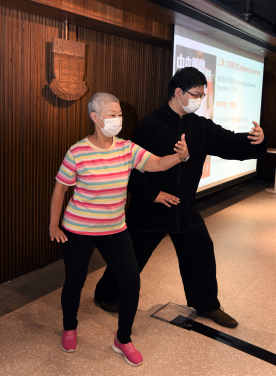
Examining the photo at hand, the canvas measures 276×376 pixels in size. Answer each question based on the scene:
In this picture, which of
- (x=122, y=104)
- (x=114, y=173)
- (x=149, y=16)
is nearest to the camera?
(x=114, y=173)

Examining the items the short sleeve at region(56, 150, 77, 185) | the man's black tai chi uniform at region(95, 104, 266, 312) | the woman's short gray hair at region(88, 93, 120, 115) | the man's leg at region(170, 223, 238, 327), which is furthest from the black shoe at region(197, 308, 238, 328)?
the woman's short gray hair at region(88, 93, 120, 115)

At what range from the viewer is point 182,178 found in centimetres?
245

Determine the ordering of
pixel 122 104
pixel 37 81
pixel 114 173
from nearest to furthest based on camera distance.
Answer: pixel 114 173 → pixel 37 81 → pixel 122 104

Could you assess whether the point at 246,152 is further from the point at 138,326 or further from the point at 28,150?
the point at 28,150

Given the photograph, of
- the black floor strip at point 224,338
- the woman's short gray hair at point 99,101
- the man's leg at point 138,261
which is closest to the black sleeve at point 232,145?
the man's leg at point 138,261

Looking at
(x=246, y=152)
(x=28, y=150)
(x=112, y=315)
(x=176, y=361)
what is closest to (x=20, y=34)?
(x=28, y=150)

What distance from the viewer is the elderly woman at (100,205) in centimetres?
202

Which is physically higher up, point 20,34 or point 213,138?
point 20,34

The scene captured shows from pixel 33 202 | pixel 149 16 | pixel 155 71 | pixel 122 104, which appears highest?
pixel 149 16

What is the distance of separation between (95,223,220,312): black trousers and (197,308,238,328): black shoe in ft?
0.11

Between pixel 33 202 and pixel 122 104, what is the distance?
1.43m

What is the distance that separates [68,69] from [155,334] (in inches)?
83.0

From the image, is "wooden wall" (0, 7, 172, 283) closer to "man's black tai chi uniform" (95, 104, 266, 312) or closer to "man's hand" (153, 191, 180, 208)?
"man's black tai chi uniform" (95, 104, 266, 312)

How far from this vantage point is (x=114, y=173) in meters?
2.04
